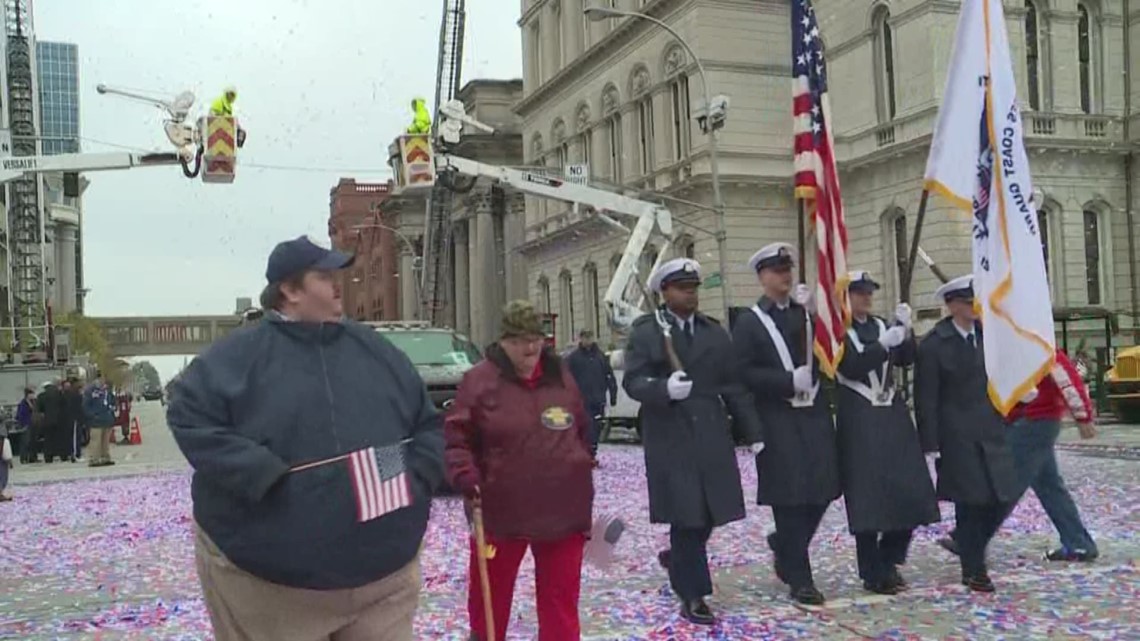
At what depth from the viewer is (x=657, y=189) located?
41281 millimetres

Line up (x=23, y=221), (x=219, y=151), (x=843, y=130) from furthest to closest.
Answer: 1. (x=23, y=221)
2. (x=843, y=130)
3. (x=219, y=151)

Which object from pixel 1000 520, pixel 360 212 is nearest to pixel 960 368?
pixel 1000 520

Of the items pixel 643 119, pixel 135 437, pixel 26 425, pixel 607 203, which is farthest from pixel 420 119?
pixel 643 119

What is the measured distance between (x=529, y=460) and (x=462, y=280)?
64884mm

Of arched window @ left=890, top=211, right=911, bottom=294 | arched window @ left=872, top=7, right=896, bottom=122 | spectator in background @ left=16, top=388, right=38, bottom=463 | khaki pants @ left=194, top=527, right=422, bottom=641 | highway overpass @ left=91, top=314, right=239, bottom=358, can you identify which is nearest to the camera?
khaki pants @ left=194, top=527, right=422, bottom=641

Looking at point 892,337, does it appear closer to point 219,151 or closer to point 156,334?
point 219,151

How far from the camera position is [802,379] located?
6.67m

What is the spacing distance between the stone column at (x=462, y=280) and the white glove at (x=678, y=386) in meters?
62.1

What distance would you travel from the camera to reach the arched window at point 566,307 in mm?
50562

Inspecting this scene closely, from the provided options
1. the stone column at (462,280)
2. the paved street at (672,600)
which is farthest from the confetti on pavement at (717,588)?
the stone column at (462,280)

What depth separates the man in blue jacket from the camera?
3512 mm

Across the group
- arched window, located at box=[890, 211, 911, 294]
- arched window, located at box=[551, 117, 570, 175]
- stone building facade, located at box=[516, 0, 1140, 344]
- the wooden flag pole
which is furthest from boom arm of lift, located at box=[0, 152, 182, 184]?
arched window, located at box=[551, 117, 570, 175]

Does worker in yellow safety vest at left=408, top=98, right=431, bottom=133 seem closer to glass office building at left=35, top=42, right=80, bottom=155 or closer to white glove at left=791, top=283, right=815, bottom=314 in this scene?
white glove at left=791, top=283, right=815, bottom=314

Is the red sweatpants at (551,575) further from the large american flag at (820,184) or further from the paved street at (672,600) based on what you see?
the large american flag at (820,184)
